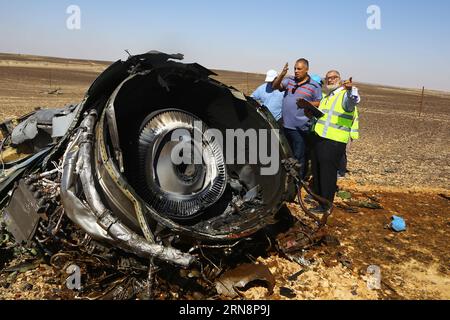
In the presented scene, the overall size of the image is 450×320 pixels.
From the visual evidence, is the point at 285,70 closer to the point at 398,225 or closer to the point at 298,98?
the point at 298,98

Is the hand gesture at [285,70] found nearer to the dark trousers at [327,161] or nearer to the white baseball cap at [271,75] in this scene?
the white baseball cap at [271,75]

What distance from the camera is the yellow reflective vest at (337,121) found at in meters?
4.92

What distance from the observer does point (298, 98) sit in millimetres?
5496

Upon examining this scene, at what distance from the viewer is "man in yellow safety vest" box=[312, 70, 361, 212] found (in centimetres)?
490

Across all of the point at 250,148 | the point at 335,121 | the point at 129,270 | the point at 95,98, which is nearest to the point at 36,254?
the point at 129,270

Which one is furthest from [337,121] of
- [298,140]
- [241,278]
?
[241,278]

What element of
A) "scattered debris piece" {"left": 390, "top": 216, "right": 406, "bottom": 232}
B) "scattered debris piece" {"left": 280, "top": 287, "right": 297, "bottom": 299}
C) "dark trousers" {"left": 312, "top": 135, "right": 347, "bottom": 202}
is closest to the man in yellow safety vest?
"dark trousers" {"left": 312, "top": 135, "right": 347, "bottom": 202}

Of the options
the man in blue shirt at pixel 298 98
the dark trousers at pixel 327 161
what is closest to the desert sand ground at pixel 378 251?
the dark trousers at pixel 327 161

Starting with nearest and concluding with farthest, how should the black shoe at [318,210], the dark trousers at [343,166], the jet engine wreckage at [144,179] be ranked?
the jet engine wreckage at [144,179] → the black shoe at [318,210] → the dark trousers at [343,166]

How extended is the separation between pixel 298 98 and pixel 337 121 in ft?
2.44

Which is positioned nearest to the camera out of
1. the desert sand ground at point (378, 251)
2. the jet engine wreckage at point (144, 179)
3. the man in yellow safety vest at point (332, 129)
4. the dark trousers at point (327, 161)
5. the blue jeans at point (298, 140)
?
the jet engine wreckage at point (144, 179)

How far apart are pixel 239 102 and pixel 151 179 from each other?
47.3 inches

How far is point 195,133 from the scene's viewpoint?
450cm

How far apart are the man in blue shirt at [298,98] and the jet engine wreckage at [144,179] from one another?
141cm
